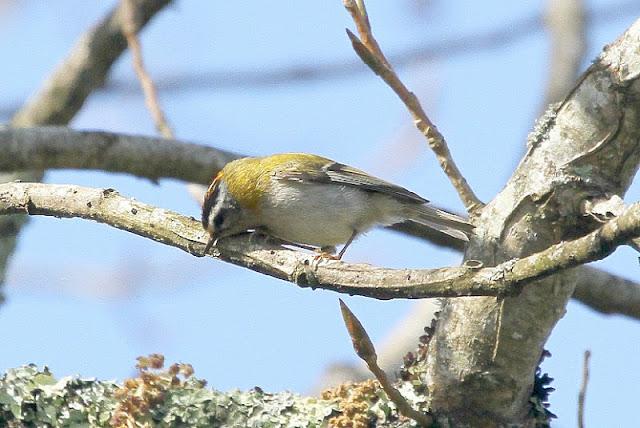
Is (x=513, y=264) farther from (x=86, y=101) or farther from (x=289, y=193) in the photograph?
(x=86, y=101)

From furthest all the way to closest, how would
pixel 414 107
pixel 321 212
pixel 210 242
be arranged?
1. pixel 321 212
2. pixel 414 107
3. pixel 210 242

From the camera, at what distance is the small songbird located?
5.16 meters

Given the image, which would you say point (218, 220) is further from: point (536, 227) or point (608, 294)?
point (608, 294)

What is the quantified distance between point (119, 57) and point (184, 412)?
3.51m

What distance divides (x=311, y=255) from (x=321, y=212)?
1.88m

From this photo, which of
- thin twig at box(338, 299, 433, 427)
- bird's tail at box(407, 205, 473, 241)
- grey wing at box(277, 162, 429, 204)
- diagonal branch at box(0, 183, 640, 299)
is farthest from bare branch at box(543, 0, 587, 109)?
thin twig at box(338, 299, 433, 427)

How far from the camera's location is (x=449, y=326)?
3639 millimetres

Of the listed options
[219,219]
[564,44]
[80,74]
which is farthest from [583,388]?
[564,44]

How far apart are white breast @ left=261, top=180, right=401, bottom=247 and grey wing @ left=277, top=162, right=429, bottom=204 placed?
3 centimetres

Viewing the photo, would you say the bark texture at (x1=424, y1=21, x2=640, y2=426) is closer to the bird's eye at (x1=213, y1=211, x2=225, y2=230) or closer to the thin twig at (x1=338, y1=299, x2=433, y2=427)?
the thin twig at (x1=338, y1=299, x2=433, y2=427)

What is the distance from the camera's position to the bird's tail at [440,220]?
517cm

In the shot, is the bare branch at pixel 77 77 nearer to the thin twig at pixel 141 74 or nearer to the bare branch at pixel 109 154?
the thin twig at pixel 141 74

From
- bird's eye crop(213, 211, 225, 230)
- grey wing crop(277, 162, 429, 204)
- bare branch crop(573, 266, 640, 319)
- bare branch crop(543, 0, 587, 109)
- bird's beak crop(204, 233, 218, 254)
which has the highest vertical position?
bare branch crop(543, 0, 587, 109)

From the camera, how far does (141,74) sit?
18.6ft
